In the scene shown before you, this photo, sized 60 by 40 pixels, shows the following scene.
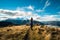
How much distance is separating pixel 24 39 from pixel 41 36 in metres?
5.51

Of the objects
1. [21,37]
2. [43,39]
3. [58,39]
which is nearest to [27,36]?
[21,37]

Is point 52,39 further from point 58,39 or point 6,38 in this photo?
point 6,38

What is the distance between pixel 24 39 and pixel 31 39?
5.80 feet

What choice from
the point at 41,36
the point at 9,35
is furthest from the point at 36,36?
the point at 9,35

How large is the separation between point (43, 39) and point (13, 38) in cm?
773

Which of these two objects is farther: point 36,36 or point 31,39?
point 36,36

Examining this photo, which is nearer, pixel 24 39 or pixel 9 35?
pixel 24 39

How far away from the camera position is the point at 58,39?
44250mm

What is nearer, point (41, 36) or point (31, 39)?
point (31, 39)

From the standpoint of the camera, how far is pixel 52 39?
43.7 meters

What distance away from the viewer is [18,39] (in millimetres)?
43031

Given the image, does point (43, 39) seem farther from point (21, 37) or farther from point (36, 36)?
point (21, 37)

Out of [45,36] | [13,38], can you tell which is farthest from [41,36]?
[13,38]

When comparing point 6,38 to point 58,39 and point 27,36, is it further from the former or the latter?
point 58,39
